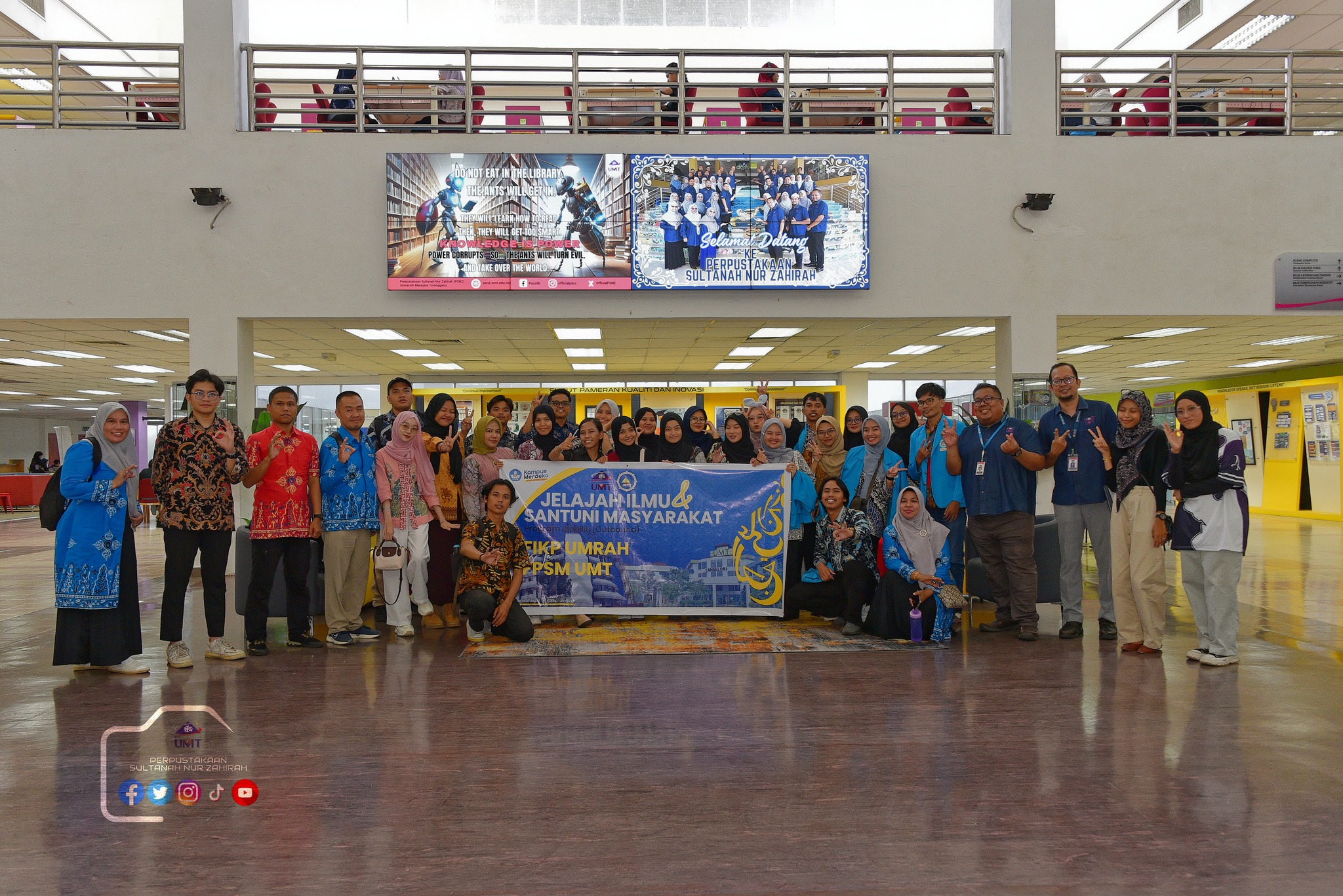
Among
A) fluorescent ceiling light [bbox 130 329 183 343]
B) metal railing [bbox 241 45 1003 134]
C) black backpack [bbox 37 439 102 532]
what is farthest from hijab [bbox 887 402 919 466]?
fluorescent ceiling light [bbox 130 329 183 343]

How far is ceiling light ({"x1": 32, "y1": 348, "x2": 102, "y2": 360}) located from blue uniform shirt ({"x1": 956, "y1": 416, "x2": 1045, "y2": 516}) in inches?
496

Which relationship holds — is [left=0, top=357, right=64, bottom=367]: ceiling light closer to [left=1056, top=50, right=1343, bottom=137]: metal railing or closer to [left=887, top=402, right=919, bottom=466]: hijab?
[left=887, top=402, right=919, bottom=466]: hijab

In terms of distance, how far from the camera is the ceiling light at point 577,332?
10570 mm

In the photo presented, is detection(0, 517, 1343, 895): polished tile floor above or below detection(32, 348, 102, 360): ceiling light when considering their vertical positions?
below

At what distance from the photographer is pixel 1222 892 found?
2.40 metres

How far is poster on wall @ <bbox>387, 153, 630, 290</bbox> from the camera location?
8.24 m

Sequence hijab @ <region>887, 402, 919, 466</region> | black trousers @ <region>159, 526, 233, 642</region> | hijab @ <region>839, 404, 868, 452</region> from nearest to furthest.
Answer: black trousers @ <region>159, 526, 233, 642</region>, hijab @ <region>887, 402, 919, 466</region>, hijab @ <region>839, 404, 868, 452</region>

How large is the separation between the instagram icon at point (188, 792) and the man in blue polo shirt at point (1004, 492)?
15.5ft

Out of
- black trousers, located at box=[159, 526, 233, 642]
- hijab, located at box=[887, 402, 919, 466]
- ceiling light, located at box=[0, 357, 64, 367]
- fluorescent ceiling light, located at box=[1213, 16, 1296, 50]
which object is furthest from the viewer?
ceiling light, located at box=[0, 357, 64, 367]

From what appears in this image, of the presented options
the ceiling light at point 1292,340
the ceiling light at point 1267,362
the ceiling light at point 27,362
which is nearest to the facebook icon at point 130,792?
the ceiling light at point 27,362

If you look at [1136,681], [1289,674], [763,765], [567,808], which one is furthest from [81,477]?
[1289,674]

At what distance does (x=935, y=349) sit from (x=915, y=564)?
333 inches

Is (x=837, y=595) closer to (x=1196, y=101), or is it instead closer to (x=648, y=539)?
(x=648, y=539)

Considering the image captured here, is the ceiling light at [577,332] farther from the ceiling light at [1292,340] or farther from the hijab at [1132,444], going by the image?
the ceiling light at [1292,340]
